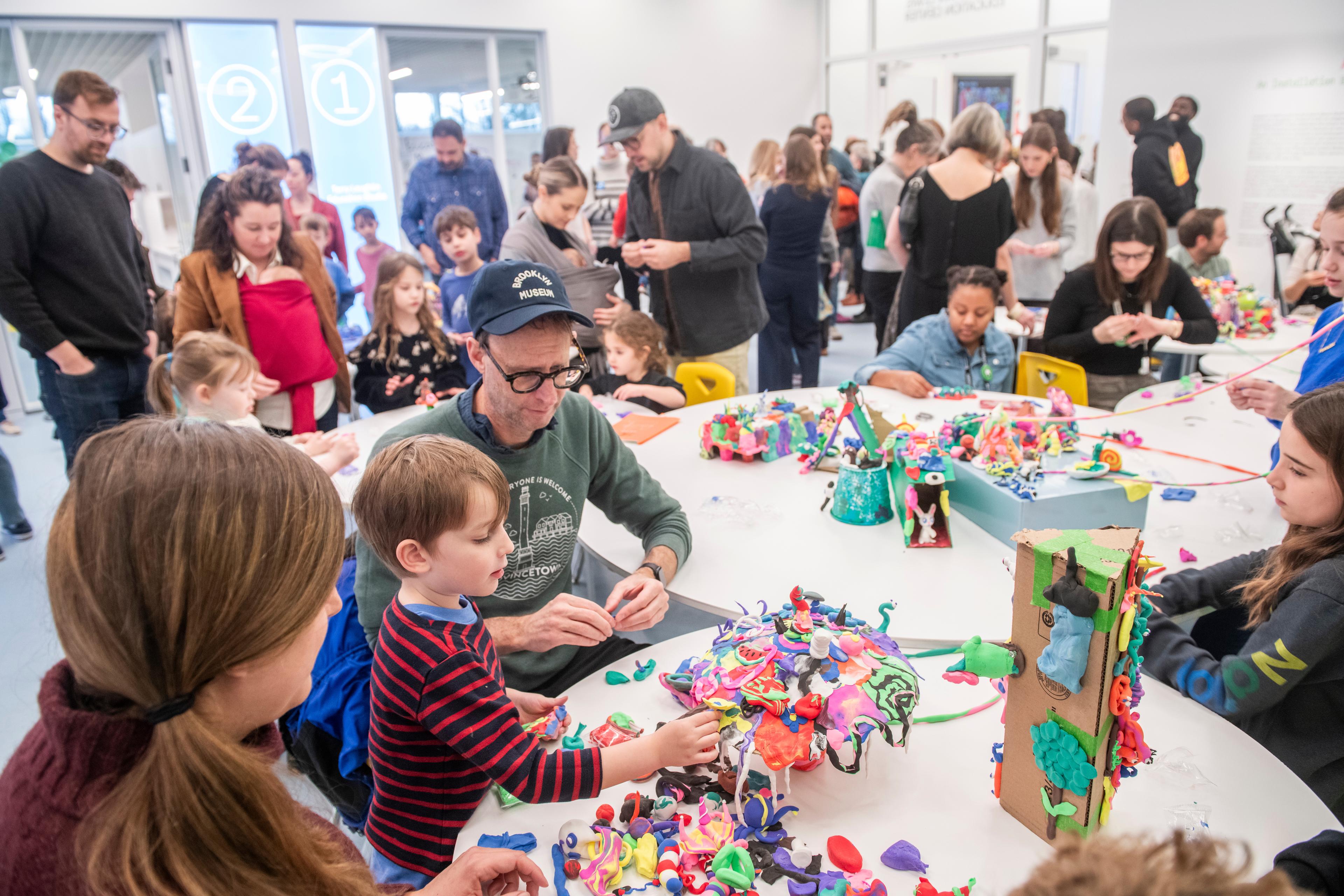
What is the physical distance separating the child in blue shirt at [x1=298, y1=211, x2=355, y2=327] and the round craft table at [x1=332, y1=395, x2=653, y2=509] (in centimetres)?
281

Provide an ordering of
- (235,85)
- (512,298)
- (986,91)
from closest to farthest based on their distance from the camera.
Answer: (512,298), (235,85), (986,91)

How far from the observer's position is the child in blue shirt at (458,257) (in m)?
4.49

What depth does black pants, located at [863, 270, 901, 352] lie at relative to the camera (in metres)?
5.48

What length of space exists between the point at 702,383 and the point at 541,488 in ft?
6.81

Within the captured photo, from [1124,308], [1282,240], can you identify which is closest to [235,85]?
[1124,308]

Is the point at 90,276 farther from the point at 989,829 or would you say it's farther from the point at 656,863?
the point at 989,829

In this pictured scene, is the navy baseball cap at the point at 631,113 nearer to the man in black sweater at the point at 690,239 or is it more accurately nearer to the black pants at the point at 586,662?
the man in black sweater at the point at 690,239

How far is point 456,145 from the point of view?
6191mm

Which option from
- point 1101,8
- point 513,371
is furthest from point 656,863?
point 1101,8

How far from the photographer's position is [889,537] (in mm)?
2055

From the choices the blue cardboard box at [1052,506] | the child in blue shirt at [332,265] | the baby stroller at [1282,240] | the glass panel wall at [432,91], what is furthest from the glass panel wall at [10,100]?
the baby stroller at [1282,240]

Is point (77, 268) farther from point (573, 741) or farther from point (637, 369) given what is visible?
point (573, 741)

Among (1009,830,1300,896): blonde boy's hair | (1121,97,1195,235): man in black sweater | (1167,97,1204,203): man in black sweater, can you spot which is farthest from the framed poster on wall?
(1009,830,1300,896): blonde boy's hair

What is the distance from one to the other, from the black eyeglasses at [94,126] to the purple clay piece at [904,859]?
3.63m
